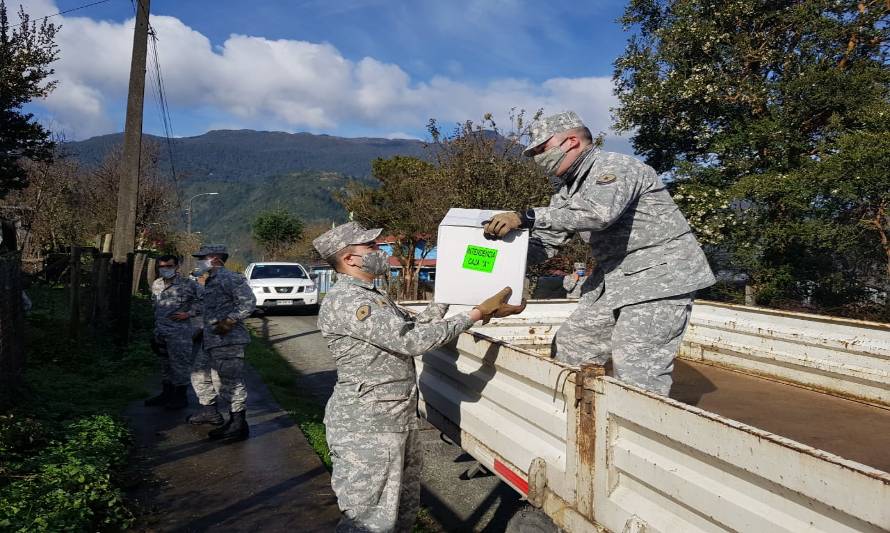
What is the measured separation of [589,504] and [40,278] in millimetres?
18335

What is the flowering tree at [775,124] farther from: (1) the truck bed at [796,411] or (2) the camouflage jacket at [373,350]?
(2) the camouflage jacket at [373,350]

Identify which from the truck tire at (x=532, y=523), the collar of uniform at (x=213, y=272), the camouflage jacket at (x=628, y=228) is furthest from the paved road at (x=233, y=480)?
the camouflage jacket at (x=628, y=228)

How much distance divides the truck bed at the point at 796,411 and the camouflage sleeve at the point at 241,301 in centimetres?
363

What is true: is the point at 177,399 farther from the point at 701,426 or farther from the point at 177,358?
the point at 701,426

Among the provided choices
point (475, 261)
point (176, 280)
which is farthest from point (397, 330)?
point (176, 280)

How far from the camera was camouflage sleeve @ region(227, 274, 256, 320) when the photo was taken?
6.09 m

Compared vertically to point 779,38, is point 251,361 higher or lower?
lower

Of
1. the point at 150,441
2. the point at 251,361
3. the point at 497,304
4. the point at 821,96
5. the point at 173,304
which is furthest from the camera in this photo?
the point at 821,96

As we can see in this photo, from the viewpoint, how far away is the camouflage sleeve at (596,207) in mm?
3129

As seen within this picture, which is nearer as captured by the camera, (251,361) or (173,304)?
(173,304)

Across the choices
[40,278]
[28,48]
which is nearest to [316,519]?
[28,48]

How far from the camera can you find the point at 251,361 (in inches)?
397

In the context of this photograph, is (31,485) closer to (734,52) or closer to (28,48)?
(28,48)

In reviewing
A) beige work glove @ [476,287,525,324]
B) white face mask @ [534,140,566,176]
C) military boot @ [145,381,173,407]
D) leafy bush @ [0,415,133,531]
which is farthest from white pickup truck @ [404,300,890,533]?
military boot @ [145,381,173,407]
